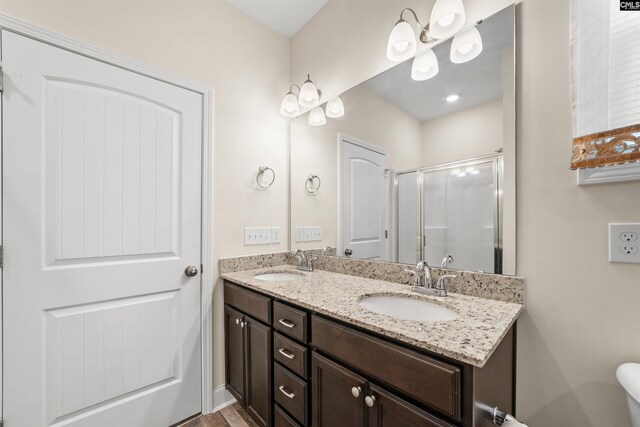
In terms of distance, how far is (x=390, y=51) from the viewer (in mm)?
1464

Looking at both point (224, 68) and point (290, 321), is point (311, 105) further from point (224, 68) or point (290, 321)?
point (290, 321)

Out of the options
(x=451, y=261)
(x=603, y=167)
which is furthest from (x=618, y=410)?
(x=603, y=167)

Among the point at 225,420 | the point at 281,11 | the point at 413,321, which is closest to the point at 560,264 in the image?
the point at 413,321

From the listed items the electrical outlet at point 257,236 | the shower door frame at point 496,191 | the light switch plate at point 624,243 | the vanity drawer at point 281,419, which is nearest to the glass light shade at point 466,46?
the shower door frame at point 496,191

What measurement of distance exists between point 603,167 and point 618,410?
2.61 ft

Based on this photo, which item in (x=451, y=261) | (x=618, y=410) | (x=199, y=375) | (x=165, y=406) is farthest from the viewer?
(x=199, y=375)

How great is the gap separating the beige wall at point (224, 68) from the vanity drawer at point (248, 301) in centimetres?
14

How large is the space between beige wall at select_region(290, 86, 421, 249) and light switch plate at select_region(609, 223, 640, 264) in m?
0.78

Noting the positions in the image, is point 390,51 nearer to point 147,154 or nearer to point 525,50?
point 525,50

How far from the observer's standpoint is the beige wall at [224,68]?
1413mm

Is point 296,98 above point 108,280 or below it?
above

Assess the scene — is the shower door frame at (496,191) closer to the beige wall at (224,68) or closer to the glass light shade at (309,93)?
the glass light shade at (309,93)

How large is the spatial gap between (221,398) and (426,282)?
1519 millimetres

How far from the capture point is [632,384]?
0.76 m
